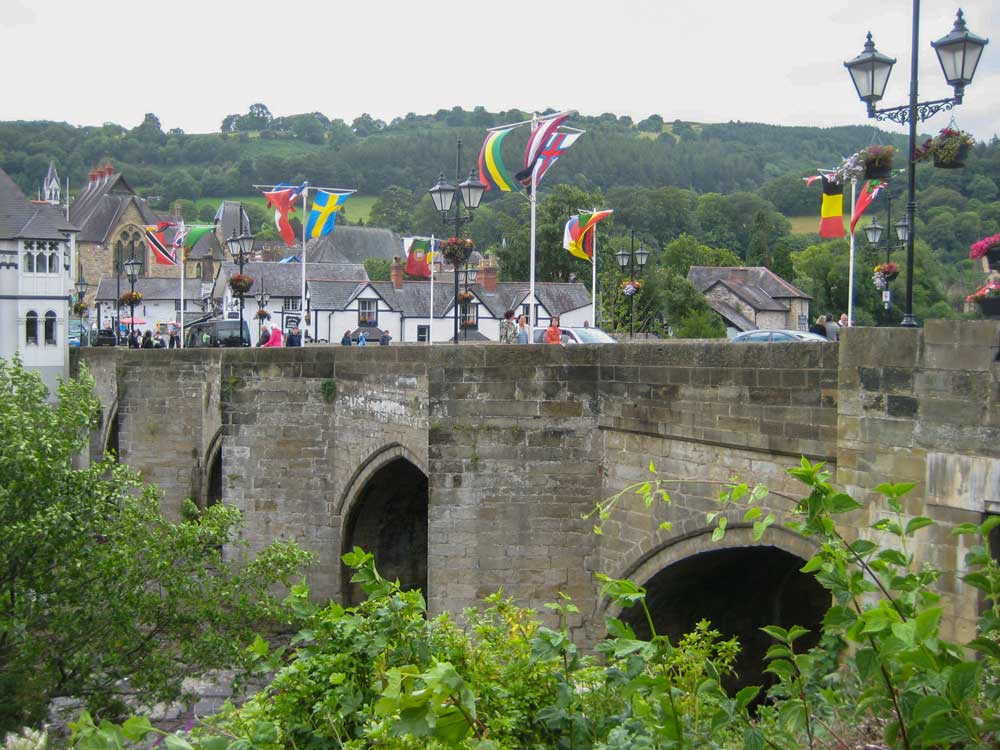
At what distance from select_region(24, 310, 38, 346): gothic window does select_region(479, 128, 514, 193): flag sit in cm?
2634

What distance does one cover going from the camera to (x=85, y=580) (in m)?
13.2

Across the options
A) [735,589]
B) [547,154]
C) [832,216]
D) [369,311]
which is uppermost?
[547,154]

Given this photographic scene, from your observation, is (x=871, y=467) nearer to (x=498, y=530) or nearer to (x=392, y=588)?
(x=392, y=588)

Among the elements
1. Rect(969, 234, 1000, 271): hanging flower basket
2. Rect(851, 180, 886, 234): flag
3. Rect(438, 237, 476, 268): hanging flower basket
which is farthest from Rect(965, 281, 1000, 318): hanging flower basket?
Rect(438, 237, 476, 268): hanging flower basket

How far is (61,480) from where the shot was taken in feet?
42.9

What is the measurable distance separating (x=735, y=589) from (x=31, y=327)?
3561cm

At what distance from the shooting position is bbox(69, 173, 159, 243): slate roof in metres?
89.2

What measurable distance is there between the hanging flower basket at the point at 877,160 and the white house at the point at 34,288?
1391 inches

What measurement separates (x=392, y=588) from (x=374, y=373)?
11.9 meters

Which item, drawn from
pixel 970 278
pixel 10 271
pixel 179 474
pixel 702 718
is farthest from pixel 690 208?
pixel 702 718

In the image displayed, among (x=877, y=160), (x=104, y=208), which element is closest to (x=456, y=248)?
(x=877, y=160)

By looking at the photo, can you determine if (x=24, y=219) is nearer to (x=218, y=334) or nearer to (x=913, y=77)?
(x=218, y=334)

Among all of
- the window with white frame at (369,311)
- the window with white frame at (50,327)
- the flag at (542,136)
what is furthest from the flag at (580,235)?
the window with white frame at (369,311)

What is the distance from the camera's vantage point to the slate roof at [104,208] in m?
89.2
